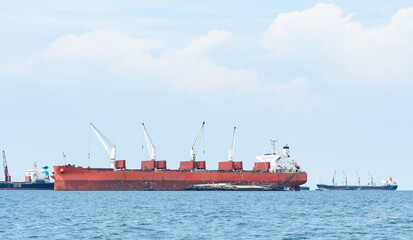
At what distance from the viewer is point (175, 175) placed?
130 metres

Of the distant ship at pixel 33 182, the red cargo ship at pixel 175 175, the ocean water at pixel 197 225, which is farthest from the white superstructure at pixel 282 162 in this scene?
the ocean water at pixel 197 225

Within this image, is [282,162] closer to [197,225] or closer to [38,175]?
[38,175]

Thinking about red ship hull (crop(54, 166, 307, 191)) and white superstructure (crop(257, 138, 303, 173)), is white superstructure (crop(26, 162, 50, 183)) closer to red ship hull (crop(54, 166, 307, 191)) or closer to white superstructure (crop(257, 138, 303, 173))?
red ship hull (crop(54, 166, 307, 191))

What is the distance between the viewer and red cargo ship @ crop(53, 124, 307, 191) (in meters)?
123

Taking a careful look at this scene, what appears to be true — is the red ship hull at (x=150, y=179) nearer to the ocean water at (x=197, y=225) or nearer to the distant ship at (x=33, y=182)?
the distant ship at (x=33, y=182)

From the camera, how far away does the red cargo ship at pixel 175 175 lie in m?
123

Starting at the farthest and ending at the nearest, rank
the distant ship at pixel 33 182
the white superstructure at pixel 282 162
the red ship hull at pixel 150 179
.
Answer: the distant ship at pixel 33 182, the white superstructure at pixel 282 162, the red ship hull at pixel 150 179

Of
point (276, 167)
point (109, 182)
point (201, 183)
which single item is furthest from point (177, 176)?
point (276, 167)

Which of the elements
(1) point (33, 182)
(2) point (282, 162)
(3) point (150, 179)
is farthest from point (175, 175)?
(1) point (33, 182)

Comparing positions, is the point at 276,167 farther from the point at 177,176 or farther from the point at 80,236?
the point at 80,236

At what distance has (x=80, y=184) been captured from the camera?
123m

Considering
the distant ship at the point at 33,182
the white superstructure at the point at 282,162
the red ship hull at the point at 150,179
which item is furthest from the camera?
the distant ship at the point at 33,182

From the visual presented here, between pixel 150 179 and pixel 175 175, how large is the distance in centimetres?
566

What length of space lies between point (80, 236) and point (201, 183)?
89643 mm
